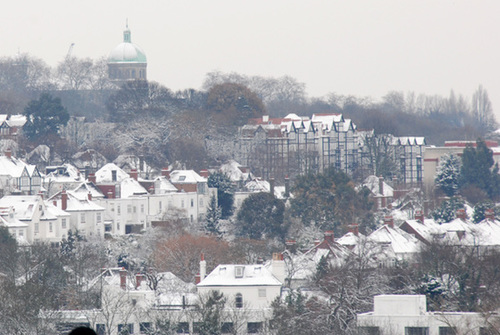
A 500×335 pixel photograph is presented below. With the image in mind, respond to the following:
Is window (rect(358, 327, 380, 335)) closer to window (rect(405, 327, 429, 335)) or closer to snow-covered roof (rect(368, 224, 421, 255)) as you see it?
window (rect(405, 327, 429, 335))

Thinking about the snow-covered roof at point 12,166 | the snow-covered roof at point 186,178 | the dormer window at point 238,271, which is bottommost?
the dormer window at point 238,271

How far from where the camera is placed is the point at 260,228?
7556 cm

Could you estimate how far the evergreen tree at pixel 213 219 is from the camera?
75.9 meters

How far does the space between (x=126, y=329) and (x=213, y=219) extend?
32.7m

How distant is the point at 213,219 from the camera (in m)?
77.2

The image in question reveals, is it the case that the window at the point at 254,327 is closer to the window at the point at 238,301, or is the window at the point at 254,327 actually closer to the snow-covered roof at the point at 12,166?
the window at the point at 238,301

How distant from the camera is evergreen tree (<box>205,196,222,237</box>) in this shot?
75.9 metres

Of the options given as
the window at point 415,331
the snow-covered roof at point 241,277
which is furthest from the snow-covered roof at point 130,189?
the window at point 415,331

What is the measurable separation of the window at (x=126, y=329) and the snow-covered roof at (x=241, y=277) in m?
4.31

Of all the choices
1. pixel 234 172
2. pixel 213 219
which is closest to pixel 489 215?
pixel 213 219

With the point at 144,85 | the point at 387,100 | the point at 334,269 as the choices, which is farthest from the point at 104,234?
the point at 387,100

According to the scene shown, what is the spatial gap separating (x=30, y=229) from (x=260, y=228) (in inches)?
406

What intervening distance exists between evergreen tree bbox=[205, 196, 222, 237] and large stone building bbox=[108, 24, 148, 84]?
85498mm

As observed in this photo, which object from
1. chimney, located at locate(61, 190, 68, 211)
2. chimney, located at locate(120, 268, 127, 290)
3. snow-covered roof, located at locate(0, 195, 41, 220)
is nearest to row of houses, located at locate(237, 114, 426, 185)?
chimney, located at locate(61, 190, 68, 211)
